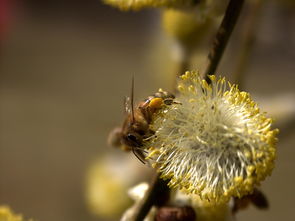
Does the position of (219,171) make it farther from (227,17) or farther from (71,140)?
(71,140)

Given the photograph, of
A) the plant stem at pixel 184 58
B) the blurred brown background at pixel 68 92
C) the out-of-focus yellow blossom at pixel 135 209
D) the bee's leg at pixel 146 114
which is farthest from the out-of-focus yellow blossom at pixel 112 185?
the blurred brown background at pixel 68 92

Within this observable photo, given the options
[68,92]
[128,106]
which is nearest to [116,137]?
[128,106]

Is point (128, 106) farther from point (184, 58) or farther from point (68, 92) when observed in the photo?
point (68, 92)

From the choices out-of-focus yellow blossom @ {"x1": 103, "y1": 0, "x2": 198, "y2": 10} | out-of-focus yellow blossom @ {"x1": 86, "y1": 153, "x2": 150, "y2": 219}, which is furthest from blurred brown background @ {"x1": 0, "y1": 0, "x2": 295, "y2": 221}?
out-of-focus yellow blossom @ {"x1": 103, "y1": 0, "x2": 198, "y2": 10}

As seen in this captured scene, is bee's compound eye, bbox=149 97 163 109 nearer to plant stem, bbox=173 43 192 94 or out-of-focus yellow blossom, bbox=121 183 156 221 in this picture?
out-of-focus yellow blossom, bbox=121 183 156 221


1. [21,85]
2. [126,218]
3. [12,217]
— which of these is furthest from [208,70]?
[21,85]

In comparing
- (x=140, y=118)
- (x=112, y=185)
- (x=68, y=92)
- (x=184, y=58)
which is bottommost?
(x=68, y=92)
